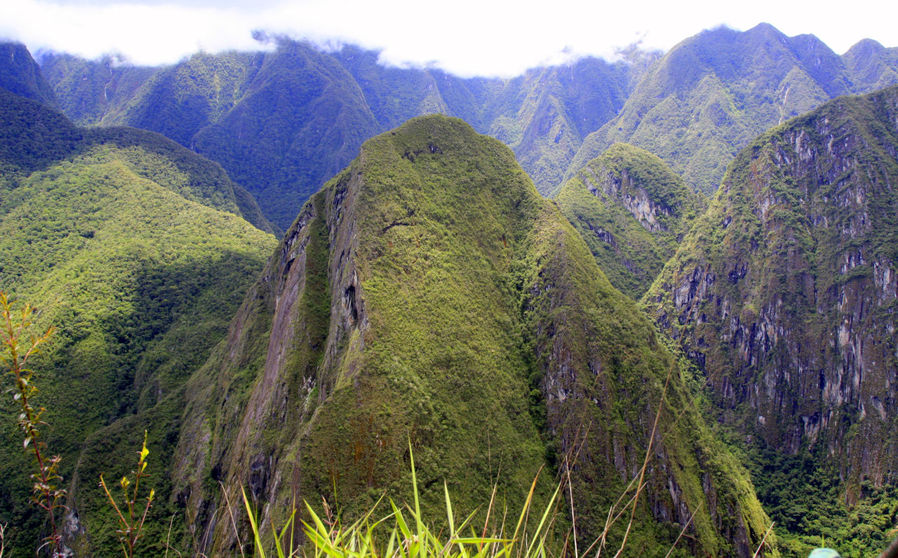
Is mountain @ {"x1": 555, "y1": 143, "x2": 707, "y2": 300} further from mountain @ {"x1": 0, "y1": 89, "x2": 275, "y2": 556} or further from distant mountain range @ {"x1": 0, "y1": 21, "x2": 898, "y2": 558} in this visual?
mountain @ {"x1": 0, "y1": 89, "x2": 275, "y2": 556}

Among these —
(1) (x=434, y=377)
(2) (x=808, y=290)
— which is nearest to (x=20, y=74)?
(1) (x=434, y=377)

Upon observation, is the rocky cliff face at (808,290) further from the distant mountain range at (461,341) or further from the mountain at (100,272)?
the mountain at (100,272)

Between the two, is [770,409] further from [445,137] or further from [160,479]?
[160,479]

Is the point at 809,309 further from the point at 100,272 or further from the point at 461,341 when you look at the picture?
the point at 100,272

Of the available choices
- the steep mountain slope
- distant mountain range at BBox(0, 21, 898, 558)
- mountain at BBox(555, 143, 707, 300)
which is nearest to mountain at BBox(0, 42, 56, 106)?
distant mountain range at BBox(0, 21, 898, 558)

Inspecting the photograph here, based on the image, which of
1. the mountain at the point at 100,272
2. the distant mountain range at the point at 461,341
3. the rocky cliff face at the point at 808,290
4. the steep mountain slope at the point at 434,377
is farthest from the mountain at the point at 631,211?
the mountain at the point at 100,272
